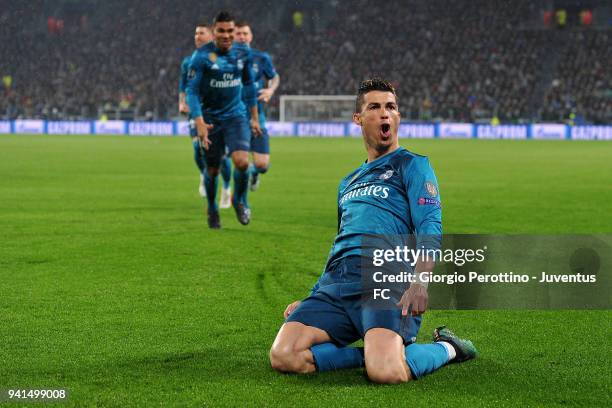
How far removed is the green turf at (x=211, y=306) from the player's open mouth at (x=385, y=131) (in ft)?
4.30

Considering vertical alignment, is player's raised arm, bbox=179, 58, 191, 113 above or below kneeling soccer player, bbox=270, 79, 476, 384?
above

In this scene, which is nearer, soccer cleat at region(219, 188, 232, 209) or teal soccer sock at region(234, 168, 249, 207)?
teal soccer sock at region(234, 168, 249, 207)

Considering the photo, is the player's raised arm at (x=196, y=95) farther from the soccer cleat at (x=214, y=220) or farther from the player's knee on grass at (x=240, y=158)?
the soccer cleat at (x=214, y=220)

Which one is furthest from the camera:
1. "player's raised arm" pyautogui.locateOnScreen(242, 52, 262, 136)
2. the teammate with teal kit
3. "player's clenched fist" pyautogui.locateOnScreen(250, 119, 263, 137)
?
the teammate with teal kit

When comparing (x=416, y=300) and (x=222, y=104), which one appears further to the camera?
(x=222, y=104)

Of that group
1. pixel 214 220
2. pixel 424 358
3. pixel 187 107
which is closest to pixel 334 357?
pixel 424 358

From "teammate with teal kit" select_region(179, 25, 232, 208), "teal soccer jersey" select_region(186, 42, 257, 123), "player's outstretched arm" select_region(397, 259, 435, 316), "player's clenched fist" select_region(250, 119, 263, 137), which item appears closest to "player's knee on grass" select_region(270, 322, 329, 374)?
"player's outstretched arm" select_region(397, 259, 435, 316)

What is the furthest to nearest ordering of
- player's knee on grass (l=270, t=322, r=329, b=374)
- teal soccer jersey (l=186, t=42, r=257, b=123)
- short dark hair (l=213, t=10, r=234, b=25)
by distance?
1. teal soccer jersey (l=186, t=42, r=257, b=123)
2. short dark hair (l=213, t=10, r=234, b=25)
3. player's knee on grass (l=270, t=322, r=329, b=374)

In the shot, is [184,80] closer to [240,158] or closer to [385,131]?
[240,158]

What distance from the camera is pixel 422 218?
16.5 ft

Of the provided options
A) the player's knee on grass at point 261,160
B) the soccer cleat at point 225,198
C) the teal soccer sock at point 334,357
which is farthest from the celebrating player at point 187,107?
the teal soccer sock at point 334,357

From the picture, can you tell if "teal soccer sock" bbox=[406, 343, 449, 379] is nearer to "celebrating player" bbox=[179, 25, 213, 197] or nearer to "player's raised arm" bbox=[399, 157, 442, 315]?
"player's raised arm" bbox=[399, 157, 442, 315]

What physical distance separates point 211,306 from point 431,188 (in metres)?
2.50

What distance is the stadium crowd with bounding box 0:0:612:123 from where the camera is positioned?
47.6 meters
